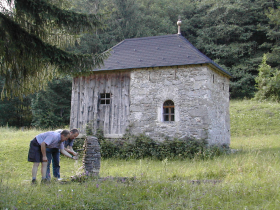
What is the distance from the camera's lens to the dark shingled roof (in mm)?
11062

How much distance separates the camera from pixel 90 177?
5.84m

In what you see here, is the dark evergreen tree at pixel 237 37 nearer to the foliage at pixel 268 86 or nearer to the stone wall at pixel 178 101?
the foliage at pixel 268 86

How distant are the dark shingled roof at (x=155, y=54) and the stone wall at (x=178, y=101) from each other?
10.8 inches

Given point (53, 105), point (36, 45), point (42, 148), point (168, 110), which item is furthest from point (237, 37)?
point (42, 148)

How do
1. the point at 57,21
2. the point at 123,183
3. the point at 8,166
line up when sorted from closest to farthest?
the point at 123,183 < the point at 57,21 < the point at 8,166

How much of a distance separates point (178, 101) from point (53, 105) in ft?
52.6

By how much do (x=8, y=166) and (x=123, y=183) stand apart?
539 centimetres

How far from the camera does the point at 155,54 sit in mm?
11961

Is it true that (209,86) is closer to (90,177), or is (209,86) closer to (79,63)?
(79,63)

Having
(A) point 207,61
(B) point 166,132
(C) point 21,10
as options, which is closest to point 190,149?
(B) point 166,132

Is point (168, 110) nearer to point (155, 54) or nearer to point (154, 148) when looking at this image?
point (154, 148)

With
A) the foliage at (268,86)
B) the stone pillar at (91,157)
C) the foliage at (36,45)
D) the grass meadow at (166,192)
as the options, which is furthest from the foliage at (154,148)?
the foliage at (268,86)

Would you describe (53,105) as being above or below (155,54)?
below

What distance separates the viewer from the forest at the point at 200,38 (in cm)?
2452
